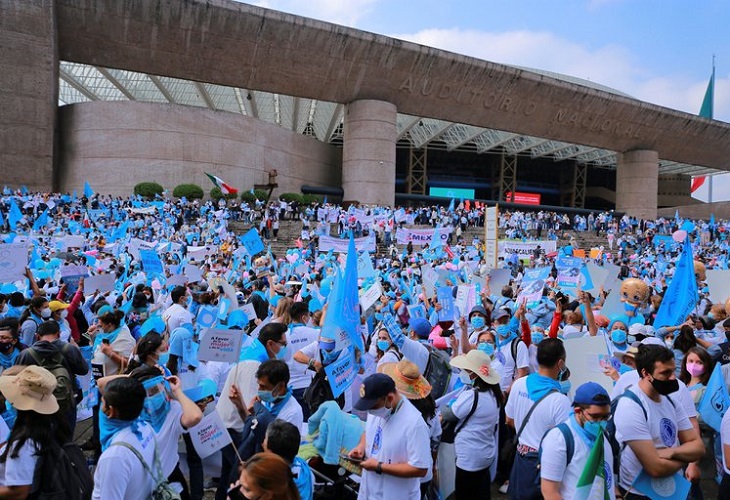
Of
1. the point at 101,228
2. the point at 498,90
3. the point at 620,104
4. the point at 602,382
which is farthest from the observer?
the point at 620,104

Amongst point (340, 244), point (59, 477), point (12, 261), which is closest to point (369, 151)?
point (340, 244)

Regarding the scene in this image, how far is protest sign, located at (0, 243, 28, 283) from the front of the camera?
655 cm

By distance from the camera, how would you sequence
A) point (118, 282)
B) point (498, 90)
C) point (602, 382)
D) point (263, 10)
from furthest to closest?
1. point (498, 90)
2. point (263, 10)
3. point (118, 282)
4. point (602, 382)

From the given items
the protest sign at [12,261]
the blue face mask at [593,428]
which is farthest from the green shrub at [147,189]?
the blue face mask at [593,428]

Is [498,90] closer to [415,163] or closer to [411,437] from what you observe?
[415,163]

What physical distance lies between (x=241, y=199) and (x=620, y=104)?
27.2m

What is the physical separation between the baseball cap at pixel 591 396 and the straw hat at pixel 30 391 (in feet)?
8.11

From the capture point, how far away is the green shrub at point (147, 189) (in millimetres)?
28953

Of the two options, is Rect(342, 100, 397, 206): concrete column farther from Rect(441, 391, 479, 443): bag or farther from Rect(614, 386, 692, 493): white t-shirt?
Rect(614, 386, 692, 493): white t-shirt

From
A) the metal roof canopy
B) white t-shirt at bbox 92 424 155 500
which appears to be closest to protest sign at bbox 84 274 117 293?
white t-shirt at bbox 92 424 155 500

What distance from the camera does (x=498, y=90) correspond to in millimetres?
35031

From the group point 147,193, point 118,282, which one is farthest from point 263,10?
point 118,282

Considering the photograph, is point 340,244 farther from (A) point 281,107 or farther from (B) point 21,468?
(A) point 281,107

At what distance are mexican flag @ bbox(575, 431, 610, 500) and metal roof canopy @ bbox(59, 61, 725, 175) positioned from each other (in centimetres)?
3622
